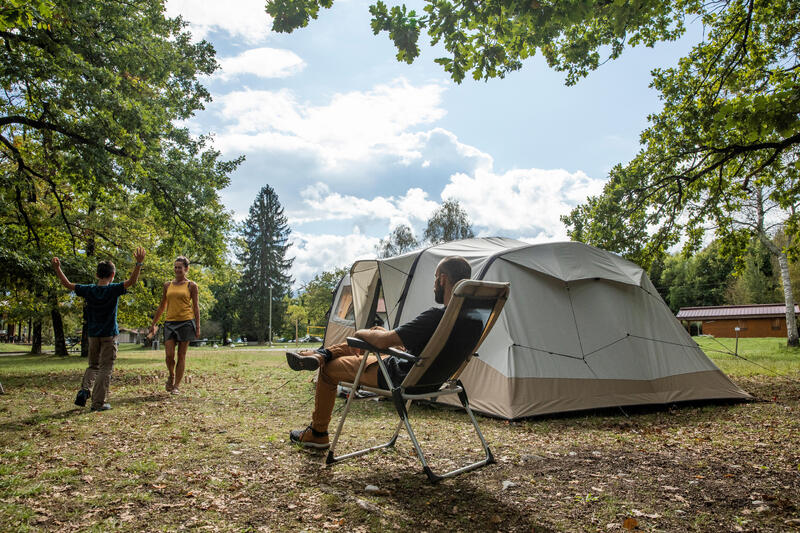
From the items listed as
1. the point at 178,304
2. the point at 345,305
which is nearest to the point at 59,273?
the point at 178,304

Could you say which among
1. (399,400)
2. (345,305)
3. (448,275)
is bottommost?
(399,400)

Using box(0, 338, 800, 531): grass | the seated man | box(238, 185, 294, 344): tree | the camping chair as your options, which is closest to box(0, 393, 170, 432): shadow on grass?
box(0, 338, 800, 531): grass

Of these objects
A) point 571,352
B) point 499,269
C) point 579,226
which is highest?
point 579,226

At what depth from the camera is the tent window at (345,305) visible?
9.81 metres

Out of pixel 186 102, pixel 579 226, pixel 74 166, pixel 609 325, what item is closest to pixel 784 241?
pixel 579 226

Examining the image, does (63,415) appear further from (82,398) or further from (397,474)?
(397,474)

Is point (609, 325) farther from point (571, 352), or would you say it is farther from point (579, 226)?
point (579, 226)

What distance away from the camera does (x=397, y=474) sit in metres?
3.43

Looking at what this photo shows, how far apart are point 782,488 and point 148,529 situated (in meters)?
3.74

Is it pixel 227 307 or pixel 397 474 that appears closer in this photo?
pixel 397 474

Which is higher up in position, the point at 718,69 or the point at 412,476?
the point at 718,69

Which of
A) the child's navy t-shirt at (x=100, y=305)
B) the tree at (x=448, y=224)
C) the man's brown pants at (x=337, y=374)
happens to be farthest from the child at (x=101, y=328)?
the tree at (x=448, y=224)

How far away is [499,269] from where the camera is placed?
6.04 meters

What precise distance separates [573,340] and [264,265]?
48.7 m
